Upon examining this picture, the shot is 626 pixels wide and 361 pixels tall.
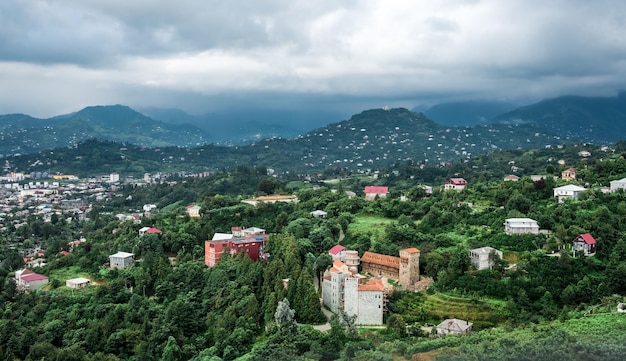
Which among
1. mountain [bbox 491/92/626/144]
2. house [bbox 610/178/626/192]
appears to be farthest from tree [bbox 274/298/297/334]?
mountain [bbox 491/92/626/144]

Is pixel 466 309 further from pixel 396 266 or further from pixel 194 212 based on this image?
pixel 194 212

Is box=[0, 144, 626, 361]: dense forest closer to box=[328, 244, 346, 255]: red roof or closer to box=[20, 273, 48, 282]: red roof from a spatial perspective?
box=[20, 273, 48, 282]: red roof

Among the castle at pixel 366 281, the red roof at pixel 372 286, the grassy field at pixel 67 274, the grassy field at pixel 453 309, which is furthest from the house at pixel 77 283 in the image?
the grassy field at pixel 453 309

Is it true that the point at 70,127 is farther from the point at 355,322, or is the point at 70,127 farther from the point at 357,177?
the point at 355,322

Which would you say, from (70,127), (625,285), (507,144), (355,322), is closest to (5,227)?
(355,322)

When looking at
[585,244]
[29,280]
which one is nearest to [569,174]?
[585,244]
